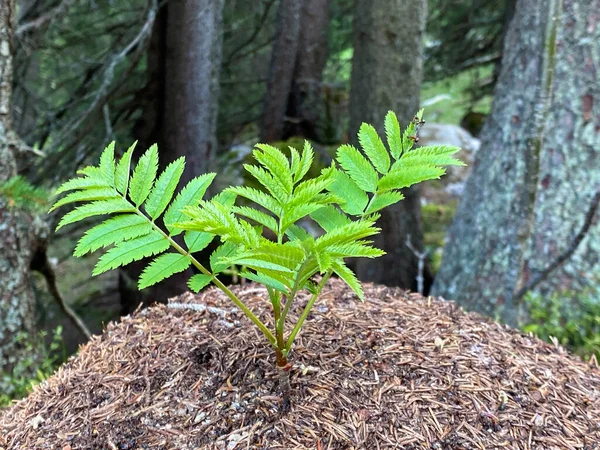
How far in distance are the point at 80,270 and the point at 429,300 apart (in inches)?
313

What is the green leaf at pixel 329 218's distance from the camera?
51.4 inches

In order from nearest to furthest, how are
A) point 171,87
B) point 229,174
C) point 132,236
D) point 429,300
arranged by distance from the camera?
point 132,236 → point 429,300 → point 171,87 → point 229,174

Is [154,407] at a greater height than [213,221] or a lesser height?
lesser

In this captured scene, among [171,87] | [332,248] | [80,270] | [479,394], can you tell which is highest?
[171,87]

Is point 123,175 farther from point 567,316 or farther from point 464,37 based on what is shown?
point 464,37

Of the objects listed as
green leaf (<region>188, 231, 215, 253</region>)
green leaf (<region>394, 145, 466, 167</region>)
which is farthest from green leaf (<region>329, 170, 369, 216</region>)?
green leaf (<region>188, 231, 215, 253</region>)

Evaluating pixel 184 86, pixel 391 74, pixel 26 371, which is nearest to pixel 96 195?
pixel 26 371

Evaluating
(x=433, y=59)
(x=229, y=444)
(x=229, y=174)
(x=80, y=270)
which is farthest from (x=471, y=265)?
(x=80, y=270)

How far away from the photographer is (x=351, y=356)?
1501 mm

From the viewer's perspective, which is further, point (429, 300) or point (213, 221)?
point (429, 300)

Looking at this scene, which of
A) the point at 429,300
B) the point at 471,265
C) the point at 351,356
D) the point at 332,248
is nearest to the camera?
the point at 332,248

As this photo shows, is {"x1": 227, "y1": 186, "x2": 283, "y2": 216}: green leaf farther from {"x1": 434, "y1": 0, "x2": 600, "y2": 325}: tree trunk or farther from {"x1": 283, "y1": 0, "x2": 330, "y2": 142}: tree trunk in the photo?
{"x1": 283, "y1": 0, "x2": 330, "y2": 142}: tree trunk

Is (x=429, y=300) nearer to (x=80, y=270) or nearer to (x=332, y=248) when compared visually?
(x=332, y=248)

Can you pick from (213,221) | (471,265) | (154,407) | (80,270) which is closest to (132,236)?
(213,221)
